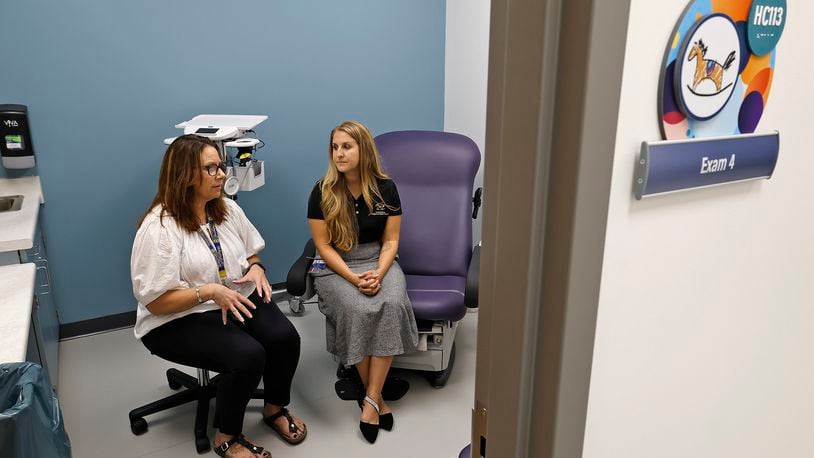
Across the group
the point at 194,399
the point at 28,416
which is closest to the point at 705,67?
the point at 28,416

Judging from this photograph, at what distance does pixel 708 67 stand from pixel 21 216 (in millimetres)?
2620

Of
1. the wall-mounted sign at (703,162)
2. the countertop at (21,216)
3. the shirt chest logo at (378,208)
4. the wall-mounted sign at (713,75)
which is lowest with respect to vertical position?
the shirt chest logo at (378,208)

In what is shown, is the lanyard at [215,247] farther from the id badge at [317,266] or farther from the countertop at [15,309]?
the countertop at [15,309]

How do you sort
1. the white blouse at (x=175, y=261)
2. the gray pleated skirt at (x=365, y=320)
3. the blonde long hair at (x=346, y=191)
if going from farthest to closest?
the blonde long hair at (x=346, y=191), the gray pleated skirt at (x=365, y=320), the white blouse at (x=175, y=261)

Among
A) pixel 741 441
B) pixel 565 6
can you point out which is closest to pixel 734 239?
pixel 741 441

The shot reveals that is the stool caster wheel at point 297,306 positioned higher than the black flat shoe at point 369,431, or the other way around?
the stool caster wheel at point 297,306

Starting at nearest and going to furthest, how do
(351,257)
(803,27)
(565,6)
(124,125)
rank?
(565,6), (803,27), (351,257), (124,125)

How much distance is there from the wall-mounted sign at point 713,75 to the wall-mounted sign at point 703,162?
0.02 metres

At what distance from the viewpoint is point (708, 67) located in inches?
31.2

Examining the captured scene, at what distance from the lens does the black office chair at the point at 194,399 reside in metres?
2.43

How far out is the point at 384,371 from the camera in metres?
2.62

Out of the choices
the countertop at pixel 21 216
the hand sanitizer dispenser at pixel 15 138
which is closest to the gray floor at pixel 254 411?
the countertop at pixel 21 216

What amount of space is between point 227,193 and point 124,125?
0.77m

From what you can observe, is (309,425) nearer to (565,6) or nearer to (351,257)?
(351,257)
